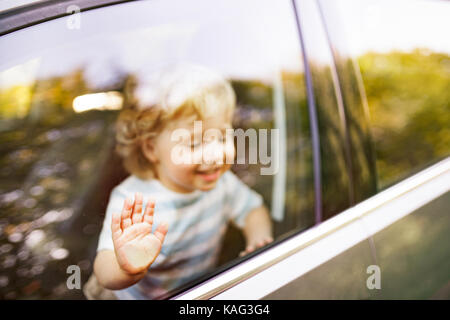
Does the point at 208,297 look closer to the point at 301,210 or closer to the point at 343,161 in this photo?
the point at 301,210

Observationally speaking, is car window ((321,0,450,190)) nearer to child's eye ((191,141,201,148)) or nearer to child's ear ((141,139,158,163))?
child's eye ((191,141,201,148))

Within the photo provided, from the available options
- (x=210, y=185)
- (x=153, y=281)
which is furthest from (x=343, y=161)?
(x=153, y=281)

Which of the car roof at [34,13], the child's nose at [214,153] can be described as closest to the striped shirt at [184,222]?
the child's nose at [214,153]

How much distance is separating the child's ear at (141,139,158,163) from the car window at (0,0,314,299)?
12 cm

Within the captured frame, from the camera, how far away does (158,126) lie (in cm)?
152

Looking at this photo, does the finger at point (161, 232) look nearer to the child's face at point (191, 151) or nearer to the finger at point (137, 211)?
the finger at point (137, 211)

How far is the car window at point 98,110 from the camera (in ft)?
4.34

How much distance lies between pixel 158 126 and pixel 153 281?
0.54 metres

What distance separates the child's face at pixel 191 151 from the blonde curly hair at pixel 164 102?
0.09 feet

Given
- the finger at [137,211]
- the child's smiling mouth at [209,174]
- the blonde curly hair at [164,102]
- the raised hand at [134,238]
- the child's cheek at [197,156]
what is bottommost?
the raised hand at [134,238]

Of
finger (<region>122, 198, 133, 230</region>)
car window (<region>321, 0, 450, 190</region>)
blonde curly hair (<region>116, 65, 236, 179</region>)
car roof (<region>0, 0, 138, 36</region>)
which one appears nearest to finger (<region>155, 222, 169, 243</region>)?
finger (<region>122, 198, 133, 230</region>)

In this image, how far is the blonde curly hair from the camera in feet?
4.98

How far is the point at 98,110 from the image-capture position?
1.58 metres

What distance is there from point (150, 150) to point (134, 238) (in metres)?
0.38
